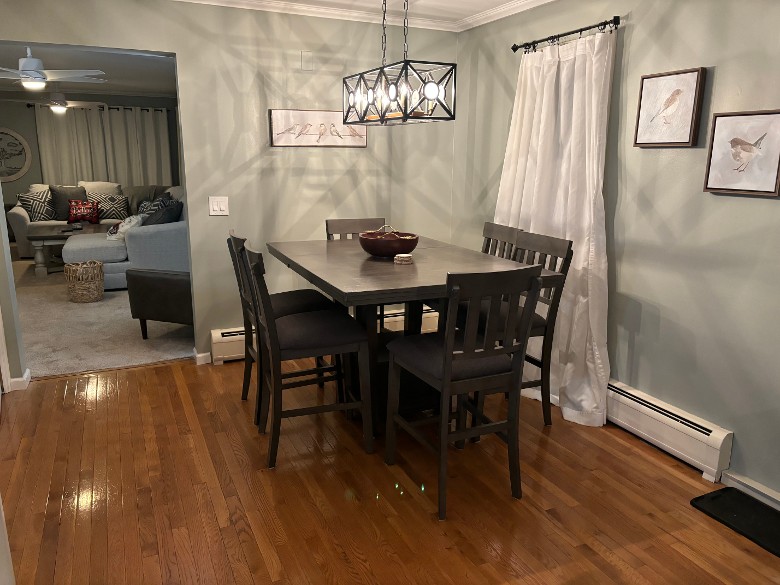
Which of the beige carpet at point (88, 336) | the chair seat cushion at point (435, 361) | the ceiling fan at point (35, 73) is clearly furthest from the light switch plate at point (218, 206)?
the chair seat cushion at point (435, 361)

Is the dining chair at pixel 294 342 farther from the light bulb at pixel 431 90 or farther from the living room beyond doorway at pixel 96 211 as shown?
the living room beyond doorway at pixel 96 211

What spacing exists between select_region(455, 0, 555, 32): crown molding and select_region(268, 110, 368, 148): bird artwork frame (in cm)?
108

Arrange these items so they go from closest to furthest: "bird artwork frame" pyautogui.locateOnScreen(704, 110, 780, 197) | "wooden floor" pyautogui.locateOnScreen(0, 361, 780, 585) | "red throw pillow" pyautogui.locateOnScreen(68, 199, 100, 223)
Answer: "wooden floor" pyautogui.locateOnScreen(0, 361, 780, 585)
"bird artwork frame" pyautogui.locateOnScreen(704, 110, 780, 197)
"red throw pillow" pyautogui.locateOnScreen(68, 199, 100, 223)

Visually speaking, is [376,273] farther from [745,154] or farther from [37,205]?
[37,205]

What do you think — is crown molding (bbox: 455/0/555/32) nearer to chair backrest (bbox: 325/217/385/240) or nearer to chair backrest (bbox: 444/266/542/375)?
chair backrest (bbox: 325/217/385/240)

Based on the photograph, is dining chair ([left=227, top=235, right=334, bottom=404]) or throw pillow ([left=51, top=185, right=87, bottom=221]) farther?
throw pillow ([left=51, top=185, right=87, bottom=221])

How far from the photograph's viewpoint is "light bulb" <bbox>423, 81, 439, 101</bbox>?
2551mm

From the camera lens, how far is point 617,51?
10.1ft

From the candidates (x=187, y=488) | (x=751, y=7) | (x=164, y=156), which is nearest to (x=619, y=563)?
(x=187, y=488)

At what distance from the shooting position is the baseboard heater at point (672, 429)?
8.64ft

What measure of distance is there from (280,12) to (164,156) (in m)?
6.32

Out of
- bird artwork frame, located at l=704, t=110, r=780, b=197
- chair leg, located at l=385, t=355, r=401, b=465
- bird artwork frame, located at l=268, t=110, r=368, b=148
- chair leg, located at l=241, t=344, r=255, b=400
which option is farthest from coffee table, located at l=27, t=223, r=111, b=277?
bird artwork frame, located at l=704, t=110, r=780, b=197

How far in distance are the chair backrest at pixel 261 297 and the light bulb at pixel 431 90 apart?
1013mm

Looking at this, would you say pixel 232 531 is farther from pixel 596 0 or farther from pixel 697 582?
pixel 596 0
